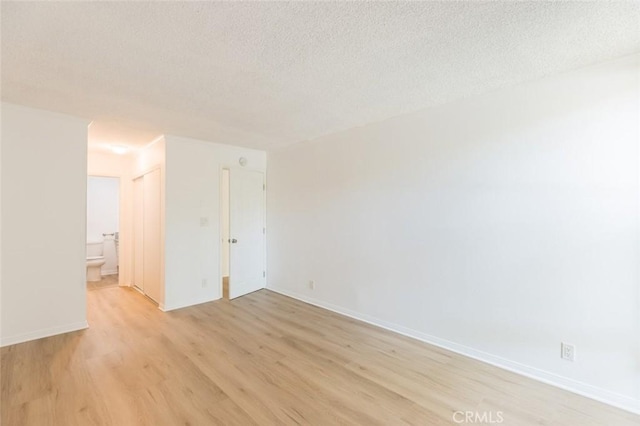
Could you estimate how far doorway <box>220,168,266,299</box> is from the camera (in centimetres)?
437

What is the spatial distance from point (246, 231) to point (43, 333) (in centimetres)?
256

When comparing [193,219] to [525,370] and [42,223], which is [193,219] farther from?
[525,370]

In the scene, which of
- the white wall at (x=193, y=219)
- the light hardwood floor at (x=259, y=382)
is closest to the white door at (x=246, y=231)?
the white wall at (x=193, y=219)

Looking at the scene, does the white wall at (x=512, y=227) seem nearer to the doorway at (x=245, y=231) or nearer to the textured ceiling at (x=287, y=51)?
the textured ceiling at (x=287, y=51)

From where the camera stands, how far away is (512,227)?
2387 mm

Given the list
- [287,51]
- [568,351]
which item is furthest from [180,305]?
[568,351]

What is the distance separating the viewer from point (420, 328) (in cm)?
296

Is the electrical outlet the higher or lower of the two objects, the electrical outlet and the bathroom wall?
the lower

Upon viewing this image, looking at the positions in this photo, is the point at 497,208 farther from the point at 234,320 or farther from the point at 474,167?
the point at 234,320

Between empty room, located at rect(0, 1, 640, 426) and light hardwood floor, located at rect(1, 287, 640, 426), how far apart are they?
0.02 metres

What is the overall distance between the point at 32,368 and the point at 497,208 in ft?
13.8

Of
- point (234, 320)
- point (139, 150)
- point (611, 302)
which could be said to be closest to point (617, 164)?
point (611, 302)

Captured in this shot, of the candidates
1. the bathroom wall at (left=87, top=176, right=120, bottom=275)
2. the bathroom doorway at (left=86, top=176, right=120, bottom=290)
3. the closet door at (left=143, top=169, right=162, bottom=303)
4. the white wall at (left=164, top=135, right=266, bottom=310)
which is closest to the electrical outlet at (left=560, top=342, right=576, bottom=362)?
the white wall at (left=164, top=135, right=266, bottom=310)

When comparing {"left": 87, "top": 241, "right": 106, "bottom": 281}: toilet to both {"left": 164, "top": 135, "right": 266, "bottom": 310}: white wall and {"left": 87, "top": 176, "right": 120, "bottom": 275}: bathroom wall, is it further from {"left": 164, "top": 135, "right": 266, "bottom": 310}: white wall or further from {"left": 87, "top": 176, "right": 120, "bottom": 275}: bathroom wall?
{"left": 164, "top": 135, "right": 266, "bottom": 310}: white wall
